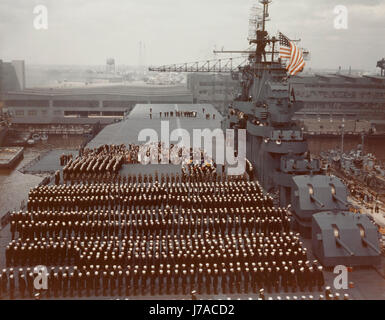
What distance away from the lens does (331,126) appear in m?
82.8

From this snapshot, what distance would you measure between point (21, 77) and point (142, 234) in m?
92.6

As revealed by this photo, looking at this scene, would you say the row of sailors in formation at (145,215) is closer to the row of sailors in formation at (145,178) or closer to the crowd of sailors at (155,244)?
the crowd of sailors at (155,244)

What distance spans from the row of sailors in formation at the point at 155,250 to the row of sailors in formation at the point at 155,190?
6236 mm

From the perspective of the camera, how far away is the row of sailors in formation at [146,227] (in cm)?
2053

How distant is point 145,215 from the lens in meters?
22.7

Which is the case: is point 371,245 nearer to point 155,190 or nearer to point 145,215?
point 145,215

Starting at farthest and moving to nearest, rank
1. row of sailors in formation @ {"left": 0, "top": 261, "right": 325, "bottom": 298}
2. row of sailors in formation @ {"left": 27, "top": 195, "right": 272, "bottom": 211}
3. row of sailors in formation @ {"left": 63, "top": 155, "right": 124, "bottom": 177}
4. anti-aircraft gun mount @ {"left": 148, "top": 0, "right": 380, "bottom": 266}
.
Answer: row of sailors in formation @ {"left": 63, "top": 155, "right": 124, "bottom": 177}
row of sailors in formation @ {"left": 27, "top": 195, "right": 272, "bottom": 211}
anti-aircraft gun mount @ {"left": 148, "top": 0, "right": 380, "bottom": 266}
row of sailors in formation @ {"left": 0, "top": 261, "right": 325, "bottom": 298}

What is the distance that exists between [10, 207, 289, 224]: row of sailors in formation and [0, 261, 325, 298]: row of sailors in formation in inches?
212

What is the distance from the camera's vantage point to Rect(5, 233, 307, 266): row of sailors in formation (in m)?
17.1

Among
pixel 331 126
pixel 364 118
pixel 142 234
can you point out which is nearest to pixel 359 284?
pixel 142 234

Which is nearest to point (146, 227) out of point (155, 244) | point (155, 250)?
point (155, 244)

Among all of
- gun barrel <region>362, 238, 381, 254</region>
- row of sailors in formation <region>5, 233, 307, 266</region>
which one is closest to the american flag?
row of sailors in formation <region>5, 233, 307, 266</region>

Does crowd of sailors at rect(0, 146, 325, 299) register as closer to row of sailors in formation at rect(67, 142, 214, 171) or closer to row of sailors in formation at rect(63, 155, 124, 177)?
row of sailors in formation at rect(63, 155, 124, 177)
